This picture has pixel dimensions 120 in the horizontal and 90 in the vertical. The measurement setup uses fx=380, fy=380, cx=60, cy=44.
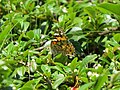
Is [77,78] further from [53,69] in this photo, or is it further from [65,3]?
[65,3]

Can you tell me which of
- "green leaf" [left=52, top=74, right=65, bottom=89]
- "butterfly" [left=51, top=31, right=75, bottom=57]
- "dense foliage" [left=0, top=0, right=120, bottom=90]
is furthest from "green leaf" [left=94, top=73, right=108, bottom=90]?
"butterfly" [left=51, top=31, right=75, bottom=57]

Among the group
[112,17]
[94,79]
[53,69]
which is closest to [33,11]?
[112,17]

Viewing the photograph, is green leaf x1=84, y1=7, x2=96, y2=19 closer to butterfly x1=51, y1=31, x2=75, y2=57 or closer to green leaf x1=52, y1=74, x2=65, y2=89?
butterfly x1=51, y1=31, x2=75, y2=57

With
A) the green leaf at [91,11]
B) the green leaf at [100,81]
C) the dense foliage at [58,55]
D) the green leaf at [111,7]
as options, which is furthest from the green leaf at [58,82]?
→ the green leaf at [91,11]

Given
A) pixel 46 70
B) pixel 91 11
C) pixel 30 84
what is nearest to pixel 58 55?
pixel 46 70

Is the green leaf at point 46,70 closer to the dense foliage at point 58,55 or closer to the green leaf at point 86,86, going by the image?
the dense foliage at point 58,55

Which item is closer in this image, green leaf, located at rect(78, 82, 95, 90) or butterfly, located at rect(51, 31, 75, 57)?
green leaf, located at rect(78, 82, 95, 90)
